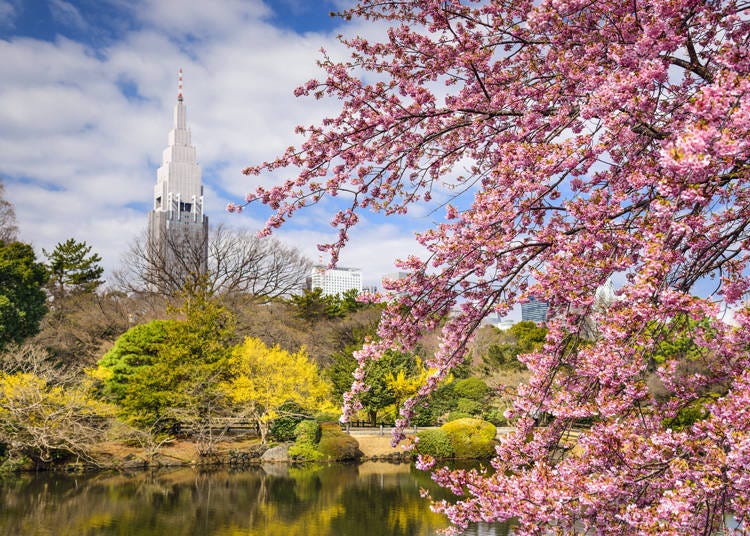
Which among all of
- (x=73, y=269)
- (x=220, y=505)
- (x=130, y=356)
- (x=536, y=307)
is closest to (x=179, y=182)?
(x=73, y=269)

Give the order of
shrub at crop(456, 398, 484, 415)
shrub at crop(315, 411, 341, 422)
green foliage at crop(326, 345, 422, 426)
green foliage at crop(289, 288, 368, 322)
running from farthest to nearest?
green foliage at crop(289, 288, 368, 322) → shrub at crop(456, 398, 484, 415) → shrub at crop(315, 411, 341, 422) → green foliage at crop(326, 345, 422, 426)

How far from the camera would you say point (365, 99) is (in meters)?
4.18

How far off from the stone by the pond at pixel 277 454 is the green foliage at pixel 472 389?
7910 millimetres

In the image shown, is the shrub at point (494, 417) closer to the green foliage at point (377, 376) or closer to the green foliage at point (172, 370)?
the green foliage at point (377, 376)

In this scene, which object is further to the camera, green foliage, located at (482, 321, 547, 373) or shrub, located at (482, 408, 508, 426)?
green foliage, located at (482, 321, 547, 373)

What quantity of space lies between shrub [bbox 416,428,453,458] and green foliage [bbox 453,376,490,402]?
15.3 ft

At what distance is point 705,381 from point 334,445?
16.8 metres

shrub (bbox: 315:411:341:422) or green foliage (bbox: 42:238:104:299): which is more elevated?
green foliage (bbox: 42:238:104:299)

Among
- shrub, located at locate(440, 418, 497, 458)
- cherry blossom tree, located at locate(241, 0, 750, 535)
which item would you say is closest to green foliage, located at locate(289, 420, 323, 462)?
shrub, located at locate(440, 418, 497, 458)

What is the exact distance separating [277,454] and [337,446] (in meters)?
1.78

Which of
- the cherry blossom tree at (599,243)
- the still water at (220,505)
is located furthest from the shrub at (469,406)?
the cherry blossom tree at (599,243)

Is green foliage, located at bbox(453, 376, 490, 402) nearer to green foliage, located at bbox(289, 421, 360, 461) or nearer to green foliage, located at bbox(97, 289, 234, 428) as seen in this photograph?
green foliage, located at bbox(289, 421, 360, 461)

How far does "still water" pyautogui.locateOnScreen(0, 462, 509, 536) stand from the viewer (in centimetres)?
1046

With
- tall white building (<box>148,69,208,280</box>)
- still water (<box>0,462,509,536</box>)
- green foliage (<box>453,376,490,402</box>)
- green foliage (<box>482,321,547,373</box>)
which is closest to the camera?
still water (<box>0,462,509,536</box>)
